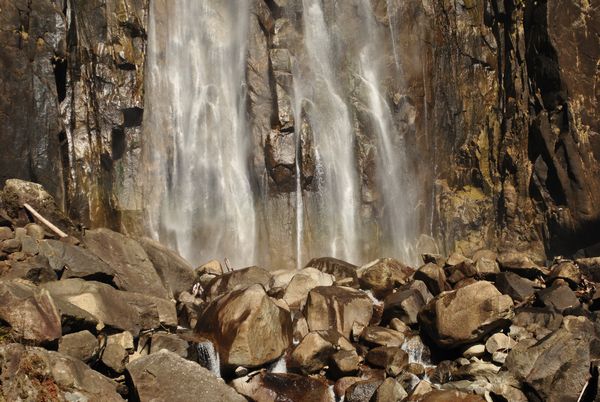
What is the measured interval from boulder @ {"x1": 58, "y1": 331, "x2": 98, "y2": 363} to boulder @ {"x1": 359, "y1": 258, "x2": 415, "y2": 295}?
10.4 meters

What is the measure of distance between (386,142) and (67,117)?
47.6 feet

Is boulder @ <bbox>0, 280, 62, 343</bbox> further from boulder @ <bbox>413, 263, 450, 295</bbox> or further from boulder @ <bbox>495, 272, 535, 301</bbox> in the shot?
boulder @ <bbox>495, 272, 535, 301</bbox>

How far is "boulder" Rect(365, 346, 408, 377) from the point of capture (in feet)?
50.6

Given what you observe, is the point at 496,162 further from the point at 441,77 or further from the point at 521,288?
the point at 521,288

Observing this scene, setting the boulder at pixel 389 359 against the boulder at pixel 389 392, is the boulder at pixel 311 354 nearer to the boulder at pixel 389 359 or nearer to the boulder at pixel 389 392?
the boulder at pixel 389 359

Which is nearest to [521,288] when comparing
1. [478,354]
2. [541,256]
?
[478,354]

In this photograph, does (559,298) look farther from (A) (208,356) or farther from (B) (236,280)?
(A) (208,356)

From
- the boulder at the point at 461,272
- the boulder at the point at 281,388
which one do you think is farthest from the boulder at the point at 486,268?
the boulder at the point at 281,388

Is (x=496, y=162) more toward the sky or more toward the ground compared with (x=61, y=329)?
more toward the sky

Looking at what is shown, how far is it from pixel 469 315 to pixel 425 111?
15868 mm

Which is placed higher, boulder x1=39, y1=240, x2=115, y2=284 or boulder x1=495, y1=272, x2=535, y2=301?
boulder x1=39, y1=240, x2=115, y2=284

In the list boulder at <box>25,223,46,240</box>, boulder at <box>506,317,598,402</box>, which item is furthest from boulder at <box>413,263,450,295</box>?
boulder at <box>25,223,46,240</box>

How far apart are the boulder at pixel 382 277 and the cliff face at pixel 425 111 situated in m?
6.06

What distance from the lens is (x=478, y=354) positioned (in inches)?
644
